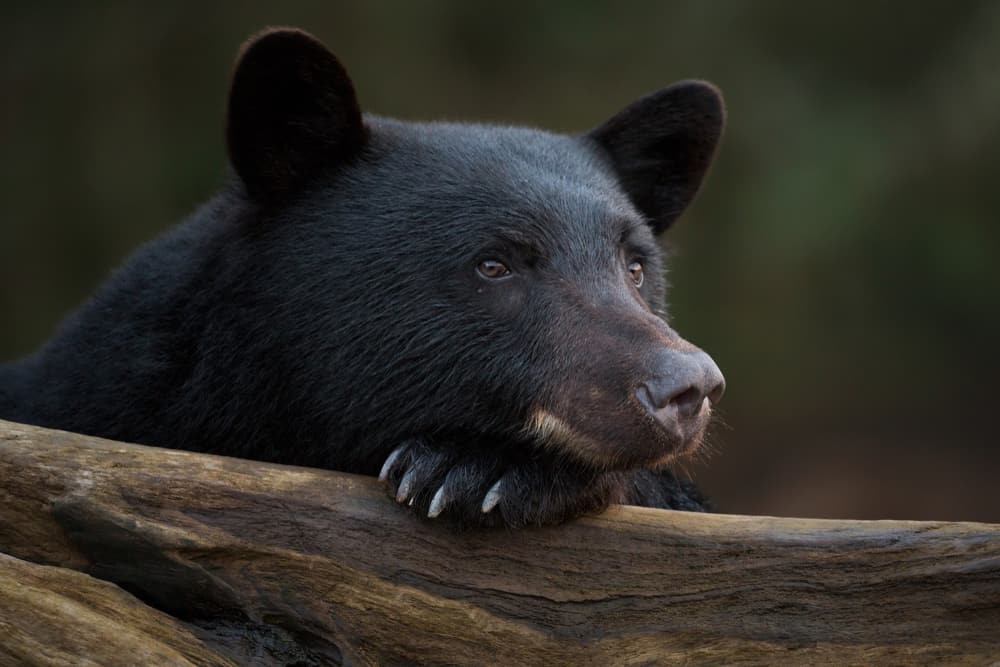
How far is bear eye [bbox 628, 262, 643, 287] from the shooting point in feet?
14.3

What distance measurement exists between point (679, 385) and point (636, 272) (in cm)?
113

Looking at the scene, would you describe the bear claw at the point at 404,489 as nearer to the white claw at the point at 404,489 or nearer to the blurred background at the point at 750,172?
the white claw at the point at 404,489

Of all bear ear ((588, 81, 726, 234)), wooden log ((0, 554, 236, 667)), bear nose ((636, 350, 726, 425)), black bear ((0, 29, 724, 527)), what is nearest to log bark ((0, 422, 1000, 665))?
wooden log ((0, 554, 236, 667))

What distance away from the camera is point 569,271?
3.91 meters

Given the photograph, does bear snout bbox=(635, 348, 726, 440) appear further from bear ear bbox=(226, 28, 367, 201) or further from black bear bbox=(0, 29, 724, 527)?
bear ear bbox=(226, 28, 367, 201)

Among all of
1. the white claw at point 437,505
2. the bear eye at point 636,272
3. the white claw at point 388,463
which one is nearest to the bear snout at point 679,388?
the white claw at point 437,505

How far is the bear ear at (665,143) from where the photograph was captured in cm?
489

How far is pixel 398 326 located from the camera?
152 inches

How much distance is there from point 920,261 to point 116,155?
7.61 meters

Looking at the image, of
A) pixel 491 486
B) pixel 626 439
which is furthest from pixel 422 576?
pixel 626 439

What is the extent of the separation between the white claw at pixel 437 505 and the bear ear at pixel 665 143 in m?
1.99

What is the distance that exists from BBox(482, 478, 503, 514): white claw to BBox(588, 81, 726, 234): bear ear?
1890 millimetres

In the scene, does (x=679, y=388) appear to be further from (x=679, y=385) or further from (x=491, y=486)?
(x=491, y=486)

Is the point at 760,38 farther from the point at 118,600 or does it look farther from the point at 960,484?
the point at 118,600
